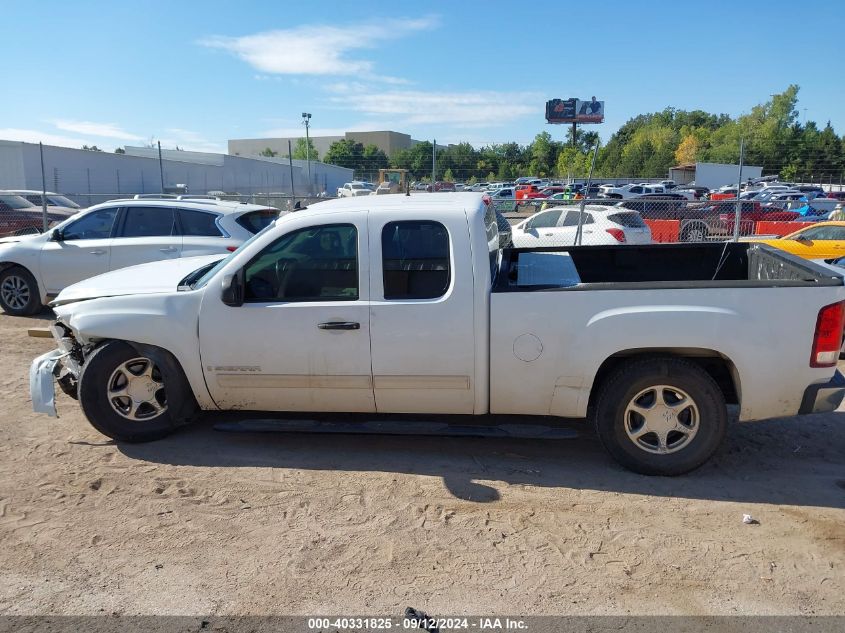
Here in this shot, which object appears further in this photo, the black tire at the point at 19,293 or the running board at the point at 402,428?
the black tire at the point at 19,293

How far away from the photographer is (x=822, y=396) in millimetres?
4242

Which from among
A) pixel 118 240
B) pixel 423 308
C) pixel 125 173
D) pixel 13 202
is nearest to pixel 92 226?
pixel 118 240

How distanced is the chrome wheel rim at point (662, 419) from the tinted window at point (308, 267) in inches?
80.7

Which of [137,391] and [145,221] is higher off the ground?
[145,221]

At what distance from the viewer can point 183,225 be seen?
9.37 meters

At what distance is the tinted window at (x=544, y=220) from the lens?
16.1m

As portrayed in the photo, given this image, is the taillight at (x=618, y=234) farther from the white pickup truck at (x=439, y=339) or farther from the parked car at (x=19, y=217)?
the parked car at (x=19, y=217)

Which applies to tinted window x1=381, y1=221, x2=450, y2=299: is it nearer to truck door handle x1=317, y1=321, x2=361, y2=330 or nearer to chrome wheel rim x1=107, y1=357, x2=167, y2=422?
truck door handle x1=317, y1=321, x2=361, y2=330

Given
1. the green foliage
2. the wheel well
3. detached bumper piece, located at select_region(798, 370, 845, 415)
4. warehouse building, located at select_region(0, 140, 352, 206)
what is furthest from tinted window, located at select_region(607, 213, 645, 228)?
the green foliage

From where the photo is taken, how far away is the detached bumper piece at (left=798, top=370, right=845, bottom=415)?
4230 mm

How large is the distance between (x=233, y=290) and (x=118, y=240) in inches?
223

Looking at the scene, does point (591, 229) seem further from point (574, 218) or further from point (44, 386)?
point (44, 386)

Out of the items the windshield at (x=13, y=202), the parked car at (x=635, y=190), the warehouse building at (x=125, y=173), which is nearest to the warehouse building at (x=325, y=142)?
the warehouse building at (x=125, y=173)

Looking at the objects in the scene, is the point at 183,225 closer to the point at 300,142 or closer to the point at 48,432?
the point at 48,432
